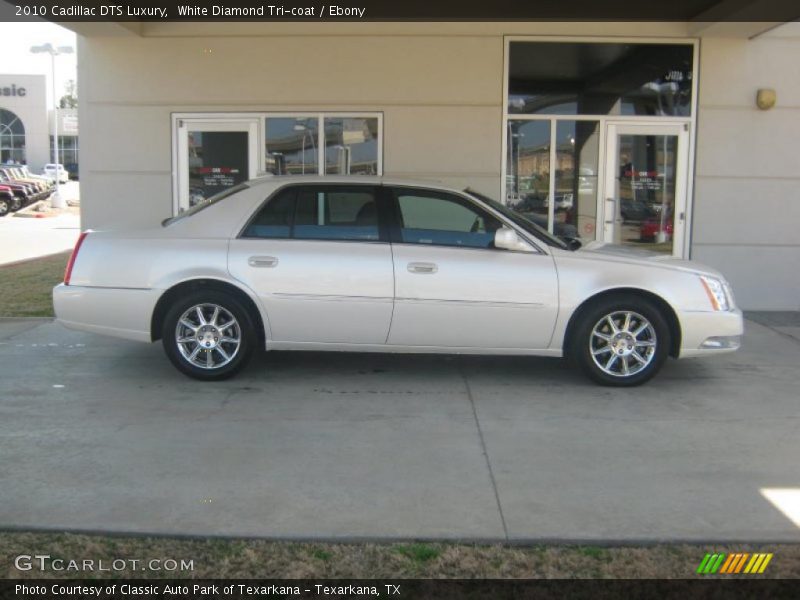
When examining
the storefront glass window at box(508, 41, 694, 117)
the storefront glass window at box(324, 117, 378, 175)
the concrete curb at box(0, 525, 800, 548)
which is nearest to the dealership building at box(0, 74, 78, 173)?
the storefront glass window at box(324, 117, 378, 175)

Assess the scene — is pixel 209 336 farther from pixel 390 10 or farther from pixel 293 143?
pixel 390 10

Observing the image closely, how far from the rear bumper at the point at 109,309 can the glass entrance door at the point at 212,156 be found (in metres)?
4.05

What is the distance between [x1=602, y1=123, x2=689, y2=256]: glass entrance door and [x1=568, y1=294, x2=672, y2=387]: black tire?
13.7 ft

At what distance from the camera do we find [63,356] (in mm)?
7738

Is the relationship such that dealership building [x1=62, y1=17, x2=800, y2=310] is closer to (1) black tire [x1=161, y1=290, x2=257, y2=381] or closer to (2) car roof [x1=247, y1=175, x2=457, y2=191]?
(2) car roof [x1=247, y1=175, x2=457, y2=191]

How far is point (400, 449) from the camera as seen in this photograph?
524cm

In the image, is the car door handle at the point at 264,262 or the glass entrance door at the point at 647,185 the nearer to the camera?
the car door handle at the point at 264,262

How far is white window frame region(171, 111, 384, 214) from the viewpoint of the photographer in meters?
10.3

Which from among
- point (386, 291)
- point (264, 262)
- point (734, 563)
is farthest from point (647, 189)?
point (734, 563)

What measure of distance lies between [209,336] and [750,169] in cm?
713

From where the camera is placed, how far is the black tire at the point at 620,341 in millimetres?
6523

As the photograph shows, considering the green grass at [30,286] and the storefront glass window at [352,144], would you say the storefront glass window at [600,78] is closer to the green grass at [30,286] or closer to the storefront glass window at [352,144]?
the storefront glass window at [352,144]

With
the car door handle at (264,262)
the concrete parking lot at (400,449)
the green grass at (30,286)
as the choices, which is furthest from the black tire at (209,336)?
the green grass at (30,286)

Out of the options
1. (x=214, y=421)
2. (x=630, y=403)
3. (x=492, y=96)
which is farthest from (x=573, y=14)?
(x=214, y=421)
